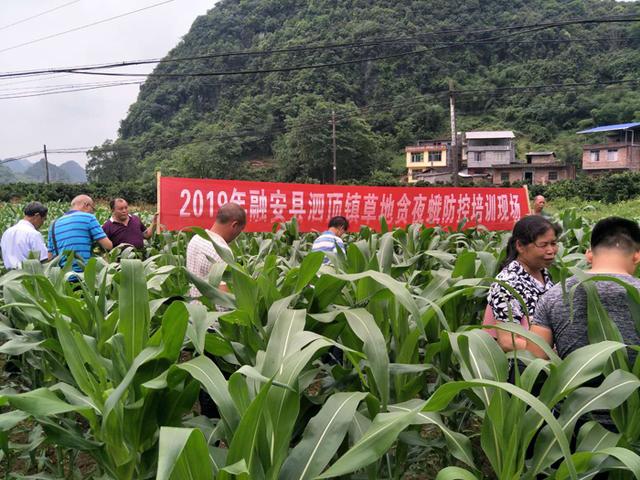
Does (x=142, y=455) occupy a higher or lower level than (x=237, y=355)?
lower

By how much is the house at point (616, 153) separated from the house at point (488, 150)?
216 inches

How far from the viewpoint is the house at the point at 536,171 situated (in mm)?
35969

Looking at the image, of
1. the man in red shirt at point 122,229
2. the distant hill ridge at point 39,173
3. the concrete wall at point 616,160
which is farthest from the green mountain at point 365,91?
the man in red shirt at point 122,229

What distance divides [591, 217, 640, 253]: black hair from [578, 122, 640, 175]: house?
37901 millimetres

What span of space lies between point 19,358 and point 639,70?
47.6m

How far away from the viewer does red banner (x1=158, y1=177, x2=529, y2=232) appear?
511 cm

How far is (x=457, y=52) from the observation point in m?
47.6

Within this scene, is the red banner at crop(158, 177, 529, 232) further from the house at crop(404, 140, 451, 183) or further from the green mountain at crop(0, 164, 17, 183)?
the green mountain at crop(0, 164, 17, 183)

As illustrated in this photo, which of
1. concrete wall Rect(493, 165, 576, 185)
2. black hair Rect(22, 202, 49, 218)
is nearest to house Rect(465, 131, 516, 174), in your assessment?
concrete wall Rect(493, 165, 576, 185)

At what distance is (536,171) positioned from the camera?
36.5 metres

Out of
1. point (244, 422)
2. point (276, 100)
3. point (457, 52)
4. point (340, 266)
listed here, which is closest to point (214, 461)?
point (244, 422)

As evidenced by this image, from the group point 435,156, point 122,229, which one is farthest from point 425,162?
point 122,229

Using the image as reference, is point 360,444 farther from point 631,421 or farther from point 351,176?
point 351,176

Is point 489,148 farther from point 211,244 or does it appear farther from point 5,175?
→ point 5,175
